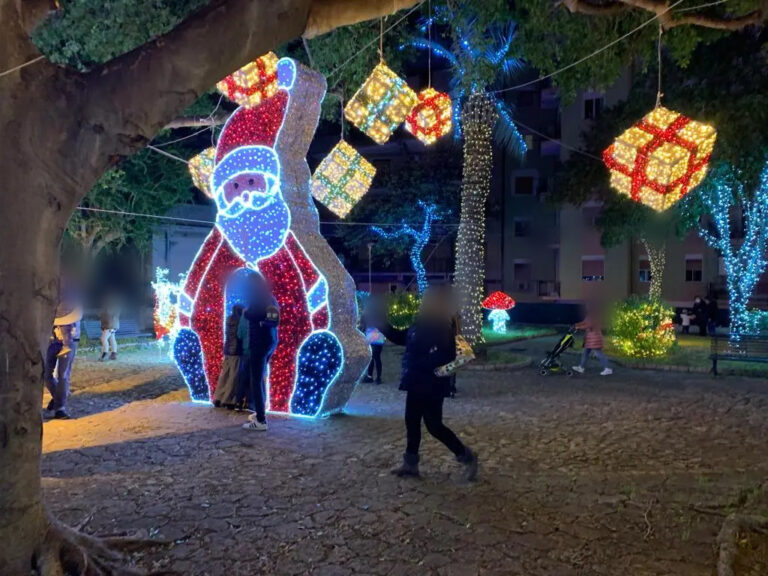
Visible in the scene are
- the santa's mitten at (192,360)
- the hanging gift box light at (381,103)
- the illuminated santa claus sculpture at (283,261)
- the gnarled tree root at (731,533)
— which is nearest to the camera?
the gnarled tree root at (731,533)

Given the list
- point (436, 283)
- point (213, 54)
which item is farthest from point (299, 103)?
point (213, 54)

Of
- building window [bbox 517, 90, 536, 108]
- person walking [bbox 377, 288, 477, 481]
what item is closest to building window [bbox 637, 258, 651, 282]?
building window [bbox 517, 90, 536, 108]

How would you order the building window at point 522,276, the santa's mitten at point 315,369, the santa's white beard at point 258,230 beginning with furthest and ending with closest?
1. the building window at point 522,276
2. the santa's white beard at point 258,230
3. the santa's mitten at point 315,369

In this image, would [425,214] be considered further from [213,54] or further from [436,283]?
[213,54]

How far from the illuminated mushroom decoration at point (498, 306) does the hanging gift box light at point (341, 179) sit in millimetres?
14835

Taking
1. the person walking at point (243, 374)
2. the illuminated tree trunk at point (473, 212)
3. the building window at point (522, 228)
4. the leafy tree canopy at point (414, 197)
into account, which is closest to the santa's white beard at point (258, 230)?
the person walking at point (243, 374)

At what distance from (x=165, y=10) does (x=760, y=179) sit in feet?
50.6

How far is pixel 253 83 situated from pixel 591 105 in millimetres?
25949

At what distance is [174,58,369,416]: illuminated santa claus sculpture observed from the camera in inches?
326

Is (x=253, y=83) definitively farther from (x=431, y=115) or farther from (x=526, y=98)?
(x=526, y=98)

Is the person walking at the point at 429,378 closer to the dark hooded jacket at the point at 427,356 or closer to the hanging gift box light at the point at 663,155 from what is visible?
the dark hooded jacket at the point at 427,356

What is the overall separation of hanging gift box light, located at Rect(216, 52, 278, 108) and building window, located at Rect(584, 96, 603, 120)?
→ 25.3 meters

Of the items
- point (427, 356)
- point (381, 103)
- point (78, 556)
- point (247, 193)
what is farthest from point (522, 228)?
point (78, 556)

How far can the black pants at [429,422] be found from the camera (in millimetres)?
5656
